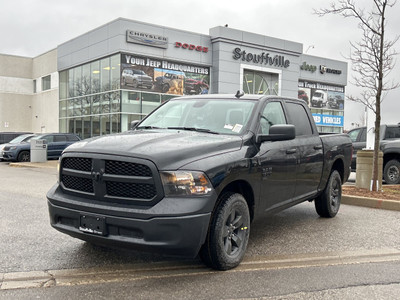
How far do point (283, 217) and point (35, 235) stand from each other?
3.91 m

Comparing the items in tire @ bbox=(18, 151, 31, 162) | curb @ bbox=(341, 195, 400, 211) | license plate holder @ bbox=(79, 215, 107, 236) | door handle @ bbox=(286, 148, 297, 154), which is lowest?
tire @ bbox=(18, 151, 31, 162)

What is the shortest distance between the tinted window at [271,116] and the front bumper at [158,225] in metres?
1.63

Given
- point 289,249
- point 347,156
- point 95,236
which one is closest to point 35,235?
point 95,236

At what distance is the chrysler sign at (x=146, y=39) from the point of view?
26422 millimetres

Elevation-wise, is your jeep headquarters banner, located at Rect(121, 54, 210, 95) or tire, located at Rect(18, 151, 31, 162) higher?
your jeep headquarters banner, located at Rect(121, 54, 210, 95)

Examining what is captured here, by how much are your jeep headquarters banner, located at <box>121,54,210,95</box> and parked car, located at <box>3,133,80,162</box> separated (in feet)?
20.2

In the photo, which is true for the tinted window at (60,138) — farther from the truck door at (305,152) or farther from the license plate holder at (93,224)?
the license plate holder at (93,224)

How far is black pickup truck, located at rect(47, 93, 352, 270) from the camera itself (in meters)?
3.69

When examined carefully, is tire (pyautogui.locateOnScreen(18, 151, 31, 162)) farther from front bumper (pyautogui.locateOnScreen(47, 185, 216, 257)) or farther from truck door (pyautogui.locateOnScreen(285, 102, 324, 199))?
front bumper (pyautogui.locateOnScreen(47, 185, 216, 257))

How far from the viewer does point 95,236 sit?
12.6ft

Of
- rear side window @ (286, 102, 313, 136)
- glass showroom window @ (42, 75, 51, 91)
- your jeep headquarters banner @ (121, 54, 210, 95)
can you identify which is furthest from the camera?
glass showroom window @ (42, 75, 51, 91)

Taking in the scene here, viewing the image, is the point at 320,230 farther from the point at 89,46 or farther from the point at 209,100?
the point at 89,46

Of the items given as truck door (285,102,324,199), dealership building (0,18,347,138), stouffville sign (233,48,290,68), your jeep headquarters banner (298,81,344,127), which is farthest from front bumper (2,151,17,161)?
your jeep headquarters banner (298,81,344,127)

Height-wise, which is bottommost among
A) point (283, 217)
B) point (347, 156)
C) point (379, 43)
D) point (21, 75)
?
point (283, 217)
